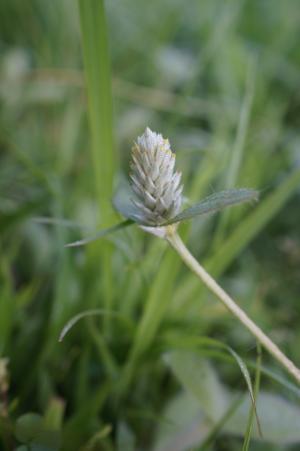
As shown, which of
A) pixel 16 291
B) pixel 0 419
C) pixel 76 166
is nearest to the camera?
pixel 0 419

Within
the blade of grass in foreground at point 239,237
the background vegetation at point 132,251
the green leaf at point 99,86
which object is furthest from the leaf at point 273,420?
the green leaf at point 99,86

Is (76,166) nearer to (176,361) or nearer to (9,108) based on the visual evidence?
(9,108)

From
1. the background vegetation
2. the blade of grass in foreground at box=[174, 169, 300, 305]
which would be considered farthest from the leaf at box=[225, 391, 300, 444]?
the blade of grass in foreground at box=[174, 169, 300, 305]

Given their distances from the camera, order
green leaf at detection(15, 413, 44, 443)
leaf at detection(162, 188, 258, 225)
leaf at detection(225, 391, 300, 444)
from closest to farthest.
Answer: leaf at detection(162, 188, 258, 225) → green leaf at detection(15, 413, 44, 443) → leaf at detection(225, 391, 300, 444)

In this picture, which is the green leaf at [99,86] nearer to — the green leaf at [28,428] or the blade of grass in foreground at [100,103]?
the blade of grass in foreground at [100,103]

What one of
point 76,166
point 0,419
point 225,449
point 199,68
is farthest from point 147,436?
point 199,68

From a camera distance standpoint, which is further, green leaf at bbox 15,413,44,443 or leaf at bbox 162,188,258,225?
green leaf at bbox 15,413,44,443

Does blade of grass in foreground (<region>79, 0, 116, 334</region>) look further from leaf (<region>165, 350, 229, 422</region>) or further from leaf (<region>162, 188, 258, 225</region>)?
leaf (<region>162, 188, 258, 225</region>)
